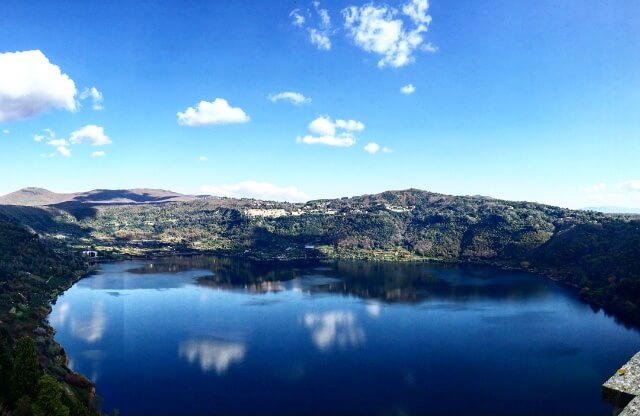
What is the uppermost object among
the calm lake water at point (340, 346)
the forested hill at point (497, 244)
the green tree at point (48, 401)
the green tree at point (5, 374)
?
the forested hill at point (497, 244)

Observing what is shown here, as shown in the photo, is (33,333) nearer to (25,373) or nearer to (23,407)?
(25,373)

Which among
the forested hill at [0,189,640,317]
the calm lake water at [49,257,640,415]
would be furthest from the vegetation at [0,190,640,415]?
the calm lake water at [49,257,640,415]

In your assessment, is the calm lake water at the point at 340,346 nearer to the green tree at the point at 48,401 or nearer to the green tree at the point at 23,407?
the green tree at the point at 48,401

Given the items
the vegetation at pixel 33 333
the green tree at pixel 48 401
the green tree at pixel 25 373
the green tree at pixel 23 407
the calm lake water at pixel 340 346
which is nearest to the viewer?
the green tree at pixel 23 407

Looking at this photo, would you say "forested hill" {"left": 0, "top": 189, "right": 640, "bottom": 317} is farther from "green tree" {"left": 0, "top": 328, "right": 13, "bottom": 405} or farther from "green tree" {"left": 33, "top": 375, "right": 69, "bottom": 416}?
"green tree" {"left": 0, "top": 328, "right": 13, "bottom": 405}

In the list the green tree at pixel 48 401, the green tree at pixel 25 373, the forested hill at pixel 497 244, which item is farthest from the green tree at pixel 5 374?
the forested hill at pixel 497 244

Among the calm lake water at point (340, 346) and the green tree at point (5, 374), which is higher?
the green tree at point (5, 374)
